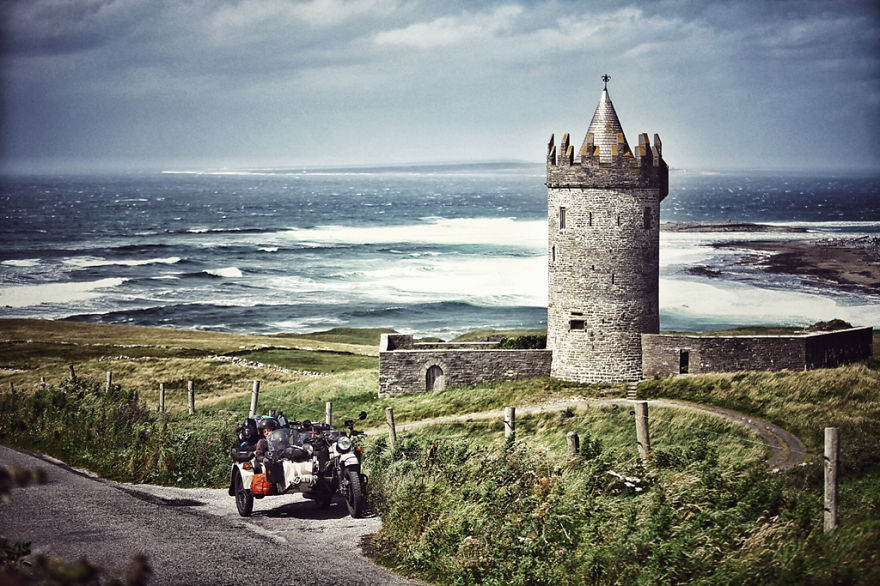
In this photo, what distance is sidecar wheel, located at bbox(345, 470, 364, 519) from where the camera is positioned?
16031 mm

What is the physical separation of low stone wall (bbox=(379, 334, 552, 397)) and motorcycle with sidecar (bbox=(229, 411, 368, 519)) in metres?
20.2

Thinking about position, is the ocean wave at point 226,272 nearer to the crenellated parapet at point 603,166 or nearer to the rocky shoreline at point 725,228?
the rocky shoreline at point 725,228

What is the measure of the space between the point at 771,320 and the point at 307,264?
72822 millimetres

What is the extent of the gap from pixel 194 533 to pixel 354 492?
2.57m

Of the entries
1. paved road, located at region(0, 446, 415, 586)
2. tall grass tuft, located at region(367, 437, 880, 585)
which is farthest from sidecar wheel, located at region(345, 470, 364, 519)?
tall grass tuft, located at region(367, 437, 880, 585)

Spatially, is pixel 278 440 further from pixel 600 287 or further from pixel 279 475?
pixel 600 287

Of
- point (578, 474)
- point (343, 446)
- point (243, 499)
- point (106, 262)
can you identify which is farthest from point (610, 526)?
point (106, 262)

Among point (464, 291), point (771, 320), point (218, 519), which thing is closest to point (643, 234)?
point (218, 519)

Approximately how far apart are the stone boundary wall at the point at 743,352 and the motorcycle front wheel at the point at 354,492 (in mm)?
21637

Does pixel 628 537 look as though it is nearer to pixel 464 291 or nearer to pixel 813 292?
pixel 813 292

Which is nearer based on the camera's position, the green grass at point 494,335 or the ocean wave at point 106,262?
the green grass at point 494,335

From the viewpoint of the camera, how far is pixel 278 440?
55.0 feet

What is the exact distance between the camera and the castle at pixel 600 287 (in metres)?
36.3

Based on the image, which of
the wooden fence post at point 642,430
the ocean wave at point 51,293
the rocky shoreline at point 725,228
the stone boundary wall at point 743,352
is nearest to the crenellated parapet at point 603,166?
the stone boundary wall at point 743,352
